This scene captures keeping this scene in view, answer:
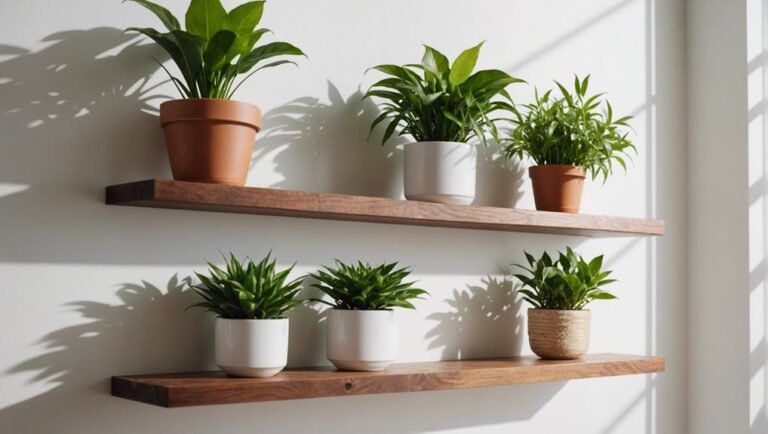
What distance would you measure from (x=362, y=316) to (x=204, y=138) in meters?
0.44

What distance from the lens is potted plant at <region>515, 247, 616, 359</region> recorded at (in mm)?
1990

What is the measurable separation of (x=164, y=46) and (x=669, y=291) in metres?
1.66

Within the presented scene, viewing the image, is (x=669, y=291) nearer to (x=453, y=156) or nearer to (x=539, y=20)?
(x=539, y=20)

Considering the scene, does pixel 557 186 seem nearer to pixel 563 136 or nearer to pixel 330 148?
pixel 563 136

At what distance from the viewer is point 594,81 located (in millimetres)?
2322

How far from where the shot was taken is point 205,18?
147 centimetres

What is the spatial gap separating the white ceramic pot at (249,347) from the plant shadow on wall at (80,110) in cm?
32

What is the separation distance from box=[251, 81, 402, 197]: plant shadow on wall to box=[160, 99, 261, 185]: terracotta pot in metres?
0.20

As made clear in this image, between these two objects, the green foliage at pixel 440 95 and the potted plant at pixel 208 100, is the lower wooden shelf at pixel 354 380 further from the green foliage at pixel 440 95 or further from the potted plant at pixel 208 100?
the green foliage at pixel 440 95

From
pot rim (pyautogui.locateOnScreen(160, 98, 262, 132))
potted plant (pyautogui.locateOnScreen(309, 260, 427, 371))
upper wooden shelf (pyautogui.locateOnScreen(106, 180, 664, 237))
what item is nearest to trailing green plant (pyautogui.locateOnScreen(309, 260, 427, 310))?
potted plant (pyautogui.locateOnScreen(309, 260, 427, 371))

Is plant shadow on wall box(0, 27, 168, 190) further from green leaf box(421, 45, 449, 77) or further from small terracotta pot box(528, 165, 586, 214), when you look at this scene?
small terracotta pot box(528, 165, 586, 214)

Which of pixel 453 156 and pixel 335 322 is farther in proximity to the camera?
pixel 453 156

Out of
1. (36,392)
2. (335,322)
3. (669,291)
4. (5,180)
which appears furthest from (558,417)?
(5,180)

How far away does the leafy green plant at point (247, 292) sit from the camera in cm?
150
